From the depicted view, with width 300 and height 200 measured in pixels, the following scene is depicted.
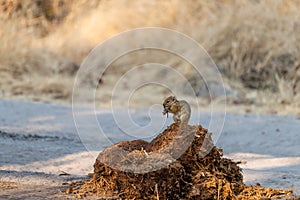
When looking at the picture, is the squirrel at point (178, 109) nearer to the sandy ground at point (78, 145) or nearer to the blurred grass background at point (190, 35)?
the sandy ground at point (78, 145)

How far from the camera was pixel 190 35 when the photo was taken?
33.4 ft

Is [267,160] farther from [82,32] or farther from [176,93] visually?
[82,32]

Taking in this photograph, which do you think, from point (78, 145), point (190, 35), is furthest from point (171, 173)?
point (190, 35)

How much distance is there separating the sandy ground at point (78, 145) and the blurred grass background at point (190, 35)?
1534 millimetres

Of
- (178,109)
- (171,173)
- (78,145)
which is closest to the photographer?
(171,173)

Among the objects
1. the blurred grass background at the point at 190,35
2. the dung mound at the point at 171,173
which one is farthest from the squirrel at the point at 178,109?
the blurred grass background at the point at 190,35

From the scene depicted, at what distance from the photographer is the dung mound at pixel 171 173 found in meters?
3.24

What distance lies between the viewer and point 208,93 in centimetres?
918

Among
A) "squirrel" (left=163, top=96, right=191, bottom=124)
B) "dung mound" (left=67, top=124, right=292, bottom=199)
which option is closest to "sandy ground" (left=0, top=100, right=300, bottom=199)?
"dung mound" (left=67, top=124, right=292, bottom=199)

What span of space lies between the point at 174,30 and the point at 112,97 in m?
1.96

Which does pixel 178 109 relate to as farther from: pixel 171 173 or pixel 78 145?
pixel 78 145

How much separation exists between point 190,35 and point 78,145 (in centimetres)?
470

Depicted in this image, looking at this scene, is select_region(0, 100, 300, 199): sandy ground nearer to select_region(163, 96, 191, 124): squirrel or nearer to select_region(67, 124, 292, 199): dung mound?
select_region(67, 124, 292, 199): dung mound

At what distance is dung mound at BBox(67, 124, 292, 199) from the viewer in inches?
128
